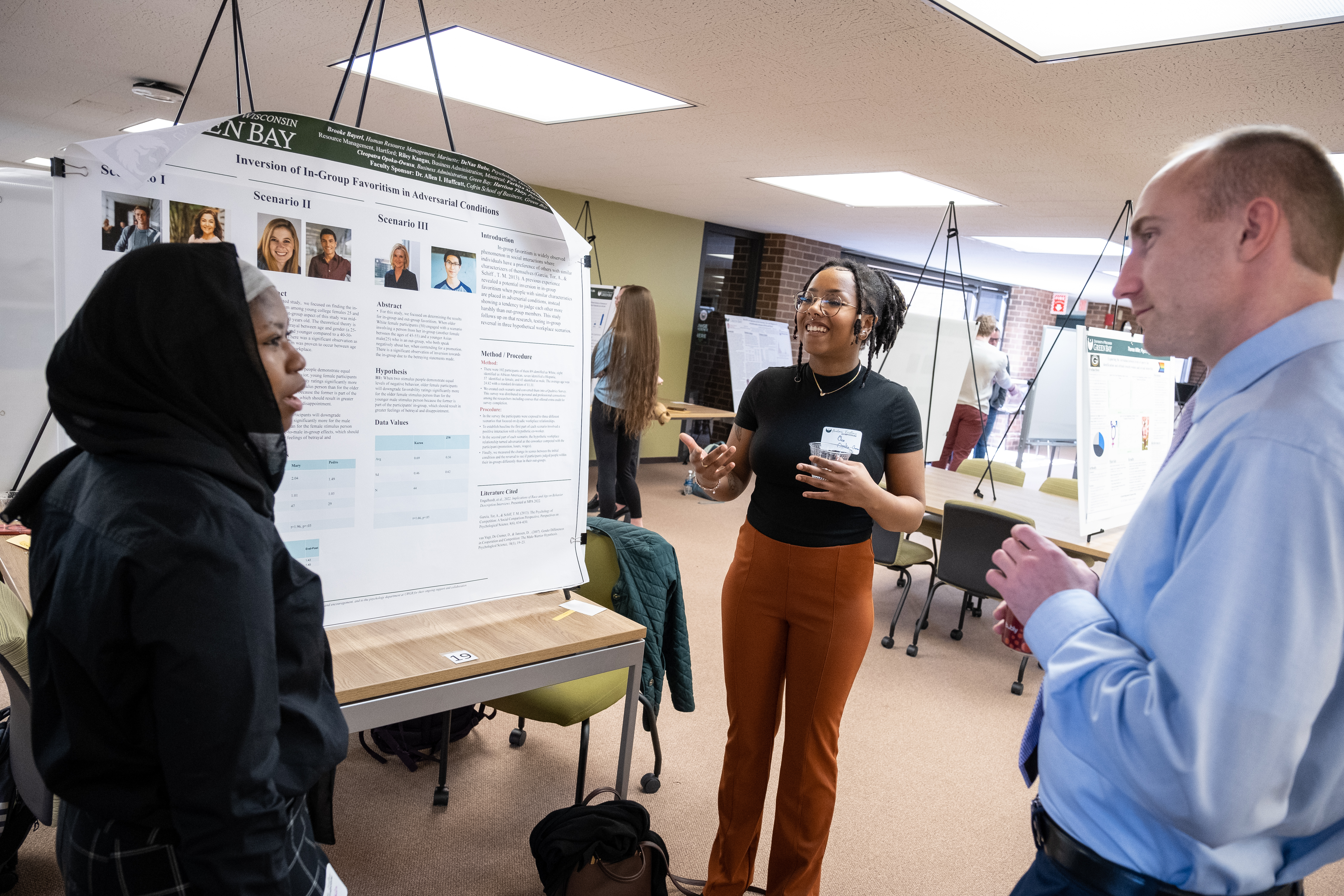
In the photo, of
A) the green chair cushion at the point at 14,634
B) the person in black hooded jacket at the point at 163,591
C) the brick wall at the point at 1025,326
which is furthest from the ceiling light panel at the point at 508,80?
the brick wall at the point at 1025,326

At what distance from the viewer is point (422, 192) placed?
1.70m

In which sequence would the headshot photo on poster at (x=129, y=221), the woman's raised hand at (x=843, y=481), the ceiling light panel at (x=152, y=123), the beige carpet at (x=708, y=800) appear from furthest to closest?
the ceiling light panel at (x=152, y=123) → the beige carpet at (x=708, y=800) → the woman's raised hand at (x=843, y=481) → the headshot photo on poster at (x=129, y=221)

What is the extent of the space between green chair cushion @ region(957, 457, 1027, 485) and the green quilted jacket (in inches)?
126

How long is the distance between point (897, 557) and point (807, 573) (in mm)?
2677

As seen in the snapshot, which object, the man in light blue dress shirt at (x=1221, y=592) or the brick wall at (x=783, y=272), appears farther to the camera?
the brick wall at (x=783, y=272)

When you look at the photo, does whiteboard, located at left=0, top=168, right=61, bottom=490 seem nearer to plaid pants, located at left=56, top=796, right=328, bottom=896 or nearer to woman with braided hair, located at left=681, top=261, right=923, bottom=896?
plaid pants, located at left=56, top=796, right=328, bottom=896

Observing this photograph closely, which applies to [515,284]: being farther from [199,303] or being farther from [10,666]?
[10,666]

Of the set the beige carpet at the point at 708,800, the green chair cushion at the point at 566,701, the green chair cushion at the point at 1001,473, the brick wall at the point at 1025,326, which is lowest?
the beige carpet at the point at 708,800

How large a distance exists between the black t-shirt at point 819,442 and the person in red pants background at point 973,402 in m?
5.07

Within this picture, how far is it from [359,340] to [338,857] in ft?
5.01

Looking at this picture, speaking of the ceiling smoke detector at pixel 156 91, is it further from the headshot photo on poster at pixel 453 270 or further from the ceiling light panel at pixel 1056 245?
the ceiling light panel at pixel 1056 245

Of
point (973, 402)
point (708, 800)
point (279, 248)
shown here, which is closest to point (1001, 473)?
point (973, 402)

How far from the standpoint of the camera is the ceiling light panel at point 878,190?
5.06m

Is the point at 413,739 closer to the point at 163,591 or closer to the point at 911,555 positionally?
the point at 163,591
